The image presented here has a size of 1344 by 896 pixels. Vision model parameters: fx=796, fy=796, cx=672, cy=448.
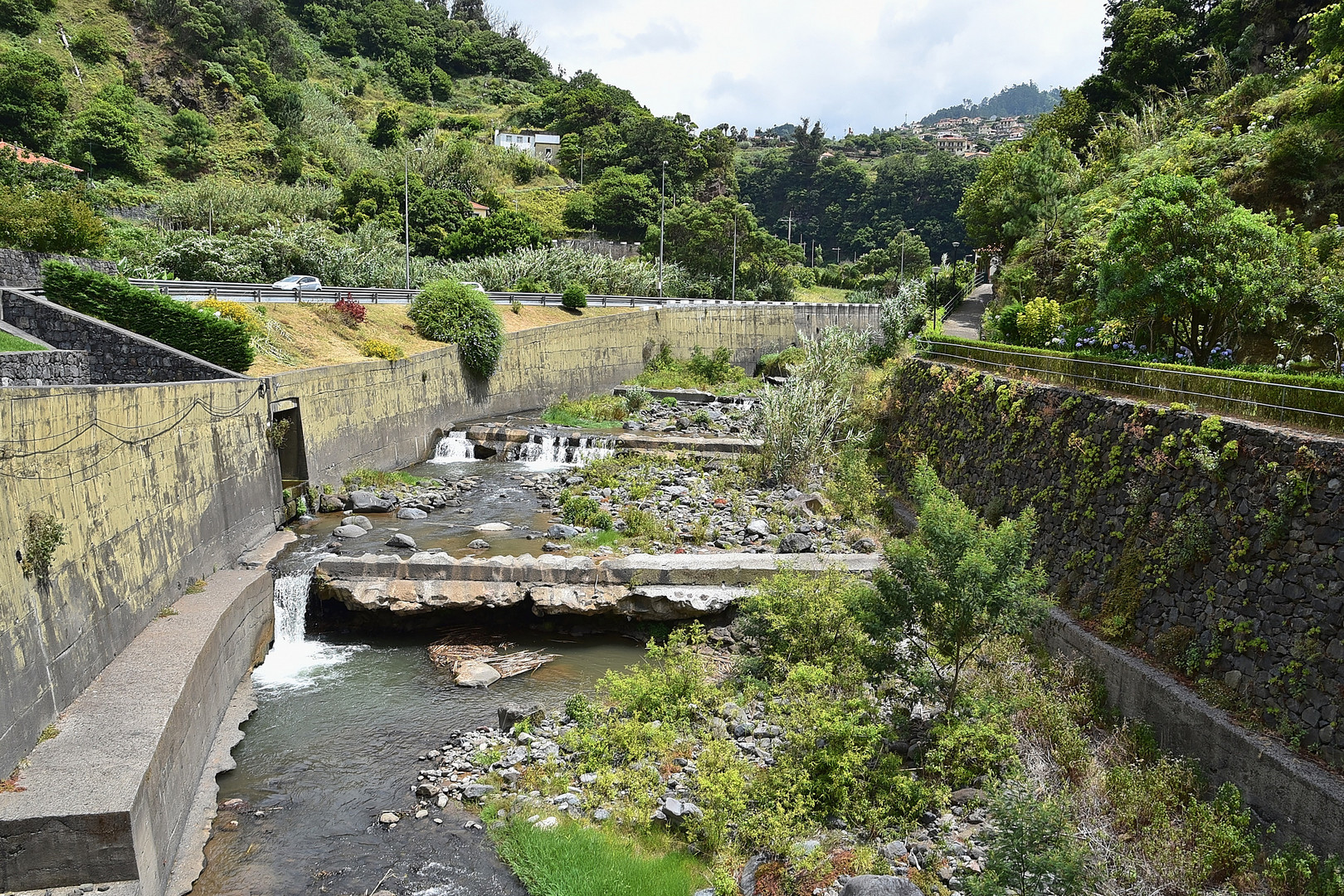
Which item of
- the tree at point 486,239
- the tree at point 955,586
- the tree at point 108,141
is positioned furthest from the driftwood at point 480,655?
the tree at point 108,141

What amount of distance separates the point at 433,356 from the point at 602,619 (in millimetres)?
15580

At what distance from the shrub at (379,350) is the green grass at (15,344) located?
8.21 m

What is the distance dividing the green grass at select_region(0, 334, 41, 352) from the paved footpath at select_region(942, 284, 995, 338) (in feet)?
88.9

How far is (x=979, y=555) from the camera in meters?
9.30

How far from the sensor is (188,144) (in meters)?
53.3

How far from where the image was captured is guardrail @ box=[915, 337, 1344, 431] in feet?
30.7

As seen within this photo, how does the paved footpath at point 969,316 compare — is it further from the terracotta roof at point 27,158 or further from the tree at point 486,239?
the terracotta roof at point 27,158

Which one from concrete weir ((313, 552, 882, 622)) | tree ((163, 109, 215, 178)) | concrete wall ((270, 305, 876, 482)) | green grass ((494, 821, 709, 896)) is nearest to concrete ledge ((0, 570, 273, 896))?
concrete weir ((313, 552, 882, 622))

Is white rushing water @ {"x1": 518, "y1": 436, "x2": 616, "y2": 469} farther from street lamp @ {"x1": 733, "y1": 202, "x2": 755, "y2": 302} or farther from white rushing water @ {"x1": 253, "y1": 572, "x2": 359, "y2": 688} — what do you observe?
street lamp @ {"x1": 733, "y1": 202, "x2": 755, "y2": 302}

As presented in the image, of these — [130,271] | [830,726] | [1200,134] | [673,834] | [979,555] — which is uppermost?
[1200,134]

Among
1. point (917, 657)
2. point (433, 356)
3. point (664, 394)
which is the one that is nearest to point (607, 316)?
point (664, 394)

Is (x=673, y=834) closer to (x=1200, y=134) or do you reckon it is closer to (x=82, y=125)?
(x=1200, y=134)

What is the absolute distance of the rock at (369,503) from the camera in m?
18.8

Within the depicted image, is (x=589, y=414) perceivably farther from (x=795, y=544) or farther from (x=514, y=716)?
(x=514, y=716)
